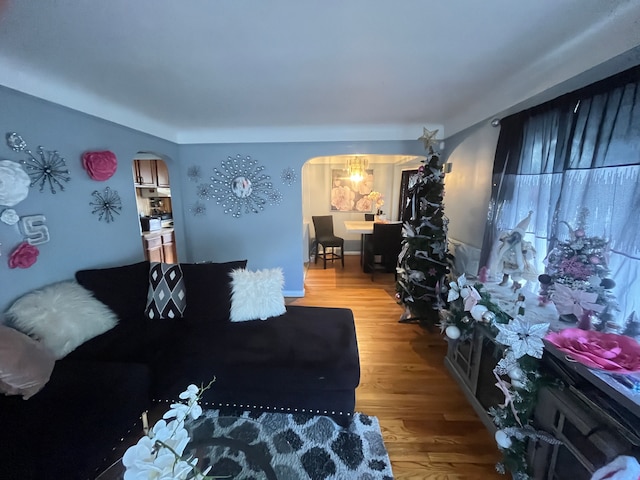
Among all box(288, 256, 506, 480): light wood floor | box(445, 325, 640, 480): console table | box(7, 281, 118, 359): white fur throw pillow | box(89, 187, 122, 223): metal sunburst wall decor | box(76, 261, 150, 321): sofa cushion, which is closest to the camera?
box(445, 325, 640, 480): console table

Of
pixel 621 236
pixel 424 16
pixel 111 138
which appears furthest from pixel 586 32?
pixel 111 138

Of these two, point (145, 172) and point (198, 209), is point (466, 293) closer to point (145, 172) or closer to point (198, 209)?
point (198, 209)

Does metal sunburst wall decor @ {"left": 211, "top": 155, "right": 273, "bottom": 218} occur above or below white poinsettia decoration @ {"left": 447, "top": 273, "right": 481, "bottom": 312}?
above

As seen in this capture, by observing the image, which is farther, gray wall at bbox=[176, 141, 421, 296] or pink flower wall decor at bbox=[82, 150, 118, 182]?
gray wall at bbox=[176, 141, 421, 296]

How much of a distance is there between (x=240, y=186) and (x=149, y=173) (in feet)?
7.62

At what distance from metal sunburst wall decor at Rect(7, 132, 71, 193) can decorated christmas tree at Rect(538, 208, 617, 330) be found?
3298mm

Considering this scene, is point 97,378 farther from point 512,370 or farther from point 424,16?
point 424,16

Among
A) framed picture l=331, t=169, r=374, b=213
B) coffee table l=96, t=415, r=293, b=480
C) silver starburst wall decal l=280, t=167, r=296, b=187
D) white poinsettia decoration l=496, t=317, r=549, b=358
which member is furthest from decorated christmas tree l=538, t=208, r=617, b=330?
framed picture l=331, t=169, r=374, b=213

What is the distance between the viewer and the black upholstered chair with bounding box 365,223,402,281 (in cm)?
423

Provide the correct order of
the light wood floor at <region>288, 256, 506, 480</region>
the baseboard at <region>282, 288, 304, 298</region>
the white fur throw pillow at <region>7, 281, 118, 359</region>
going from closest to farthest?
the light wood floor at <region>288, 256, 506, 480</region> < the white fur throw pillow at <region>7, 281, 118, 359</region> < the baseboard at <region>282, 288, 304, 298</region>

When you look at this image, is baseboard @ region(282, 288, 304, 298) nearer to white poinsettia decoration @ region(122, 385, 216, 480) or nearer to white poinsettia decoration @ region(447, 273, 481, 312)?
white poinsettia decoration @ region(447, 273, 481, 312)

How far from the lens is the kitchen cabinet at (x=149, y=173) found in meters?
4.28

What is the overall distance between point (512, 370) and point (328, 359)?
95cm

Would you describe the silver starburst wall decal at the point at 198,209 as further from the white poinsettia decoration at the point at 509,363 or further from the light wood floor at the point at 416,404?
the white poinsettia decoration at the point at 509,363
